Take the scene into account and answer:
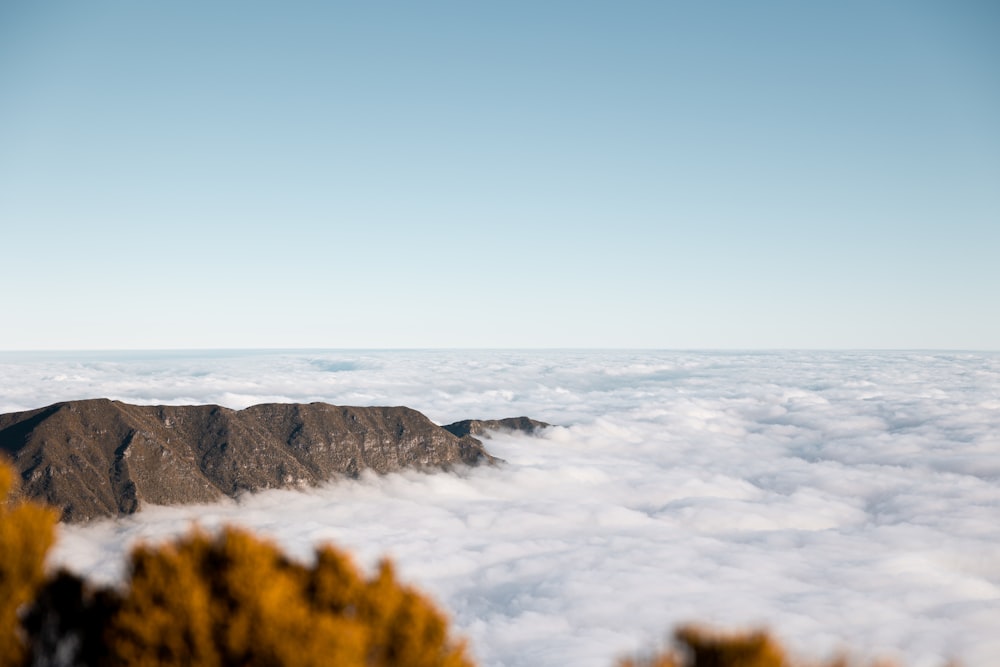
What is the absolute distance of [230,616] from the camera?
69.1 feet

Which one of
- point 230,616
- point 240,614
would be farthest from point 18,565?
point 240,614

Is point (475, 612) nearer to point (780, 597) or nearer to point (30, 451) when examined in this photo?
point (780, 597)

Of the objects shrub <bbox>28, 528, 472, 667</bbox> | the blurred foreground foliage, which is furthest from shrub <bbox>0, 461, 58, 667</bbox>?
shrub <bbox>28, 528, 472, 667</bbox>

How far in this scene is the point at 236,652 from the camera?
20.5 meters

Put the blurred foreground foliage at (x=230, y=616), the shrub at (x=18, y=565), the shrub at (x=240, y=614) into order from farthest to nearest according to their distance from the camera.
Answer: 1. the shrub at (x=18, y=565)
2. the shrub at (x=240, y=614)
3. the blurred foreground foliage at (x=230, y=616)

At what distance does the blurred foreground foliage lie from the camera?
65.2 feet

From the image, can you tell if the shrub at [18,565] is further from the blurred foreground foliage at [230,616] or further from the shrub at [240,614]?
the shrub at [240,614]

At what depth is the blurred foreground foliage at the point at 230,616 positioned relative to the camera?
19875 mm

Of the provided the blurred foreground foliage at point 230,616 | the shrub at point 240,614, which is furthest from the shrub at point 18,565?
the shrub at point 240,614

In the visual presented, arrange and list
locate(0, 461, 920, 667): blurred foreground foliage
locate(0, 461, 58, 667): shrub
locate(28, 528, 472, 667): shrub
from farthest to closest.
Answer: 1. locate(0, 461, 58, 667): shrub
2. locate(28, 528, 472, 667): shrub
3. locate(0, 461, 920, 667): blurred foreground foliage

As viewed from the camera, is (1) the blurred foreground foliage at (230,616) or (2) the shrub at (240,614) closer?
(1) the blurred foreground foliage at (230,616)

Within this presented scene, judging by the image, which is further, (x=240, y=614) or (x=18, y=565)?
(x=18, y=565)

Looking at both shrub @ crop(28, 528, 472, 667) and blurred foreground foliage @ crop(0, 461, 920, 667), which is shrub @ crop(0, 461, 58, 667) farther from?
shrub @ crop(28, 528, 472, 667)

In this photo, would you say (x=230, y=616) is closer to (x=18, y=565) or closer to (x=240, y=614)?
(x=240, y=614)
